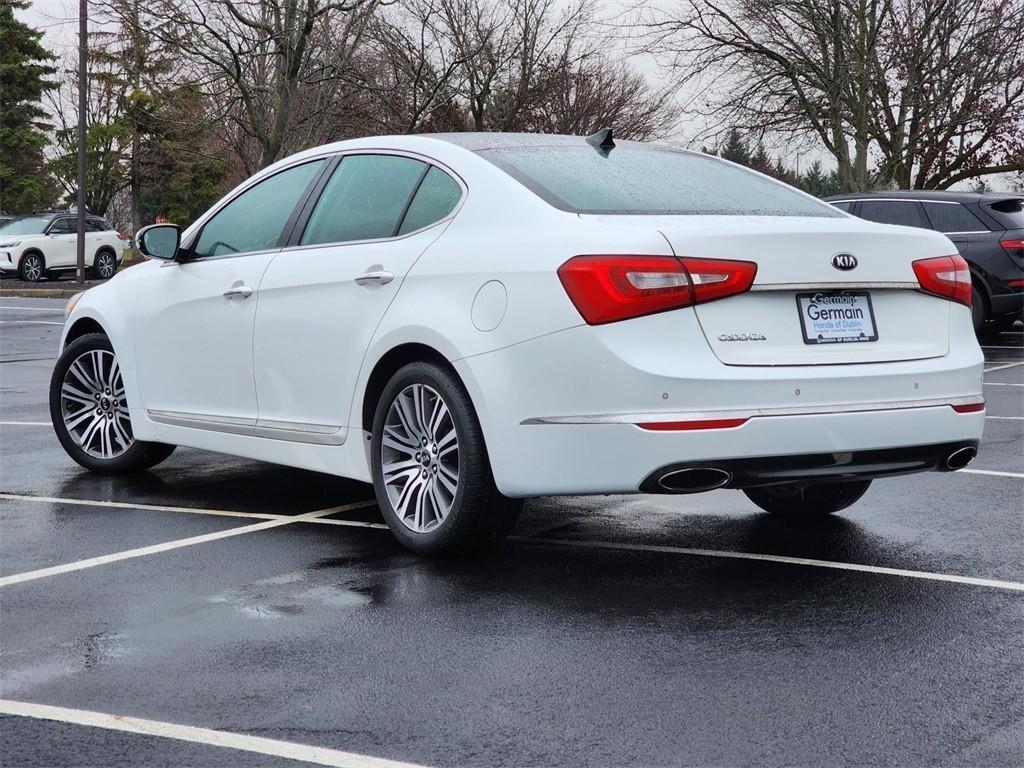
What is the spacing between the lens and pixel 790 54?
30312 mm

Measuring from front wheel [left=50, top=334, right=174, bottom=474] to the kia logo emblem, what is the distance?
3996 mm

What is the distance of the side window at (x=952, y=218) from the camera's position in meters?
17.2

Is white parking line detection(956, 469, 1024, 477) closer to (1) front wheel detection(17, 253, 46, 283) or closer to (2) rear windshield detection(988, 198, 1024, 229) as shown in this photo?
(2) rear windshield detection(988, 198, 1024, 229)

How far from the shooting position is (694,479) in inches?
198

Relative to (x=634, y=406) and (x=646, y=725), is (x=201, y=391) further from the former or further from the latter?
(x=646, y=725)

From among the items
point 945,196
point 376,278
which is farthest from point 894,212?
point 376,278

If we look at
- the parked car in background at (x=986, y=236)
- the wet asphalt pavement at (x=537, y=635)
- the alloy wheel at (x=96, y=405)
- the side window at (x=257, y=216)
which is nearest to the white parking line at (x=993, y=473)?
the wet asphalt pavement at (x=537, y=635)

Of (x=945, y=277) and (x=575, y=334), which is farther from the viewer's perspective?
(x=945, y=277)

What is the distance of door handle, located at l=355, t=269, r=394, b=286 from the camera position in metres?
5.88

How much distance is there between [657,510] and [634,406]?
1966 mm

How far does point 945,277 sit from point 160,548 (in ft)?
10.6

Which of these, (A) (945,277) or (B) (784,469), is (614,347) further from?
(A) (945,277)

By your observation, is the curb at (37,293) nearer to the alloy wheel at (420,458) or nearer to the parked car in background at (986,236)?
the parked car in background at (986,236)

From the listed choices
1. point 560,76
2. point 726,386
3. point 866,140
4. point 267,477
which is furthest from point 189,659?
point 560,76
